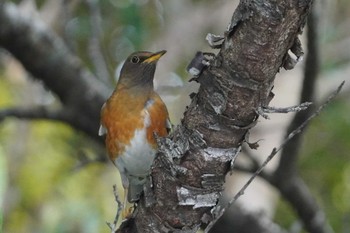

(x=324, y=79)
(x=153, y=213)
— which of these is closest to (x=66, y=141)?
(x=324, y=79)

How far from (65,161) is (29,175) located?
27cm

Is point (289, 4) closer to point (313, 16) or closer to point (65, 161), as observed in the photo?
point (313, 16)

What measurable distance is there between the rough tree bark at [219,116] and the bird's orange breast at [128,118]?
1.00 meters

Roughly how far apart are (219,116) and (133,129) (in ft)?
4.93

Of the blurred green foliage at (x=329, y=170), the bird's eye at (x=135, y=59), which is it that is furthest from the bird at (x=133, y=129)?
the blurred green foliage at (x=329, y=170)

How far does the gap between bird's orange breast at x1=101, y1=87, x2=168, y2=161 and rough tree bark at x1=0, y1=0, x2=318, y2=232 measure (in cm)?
100

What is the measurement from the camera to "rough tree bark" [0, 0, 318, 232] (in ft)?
6.67

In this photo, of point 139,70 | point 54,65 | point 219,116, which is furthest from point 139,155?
point 219,116

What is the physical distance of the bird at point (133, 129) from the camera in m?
3.68

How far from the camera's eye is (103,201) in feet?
19.4

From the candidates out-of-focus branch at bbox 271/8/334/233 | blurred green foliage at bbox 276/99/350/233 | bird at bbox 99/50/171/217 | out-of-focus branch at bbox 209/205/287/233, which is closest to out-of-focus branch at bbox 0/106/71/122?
bird at bbox 99/50/171/217

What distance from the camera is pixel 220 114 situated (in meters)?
2.24

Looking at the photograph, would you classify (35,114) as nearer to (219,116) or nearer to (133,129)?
(133,129)

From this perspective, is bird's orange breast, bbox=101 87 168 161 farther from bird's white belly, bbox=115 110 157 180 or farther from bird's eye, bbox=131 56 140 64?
bird's eye, bbox=131 56 140 64
